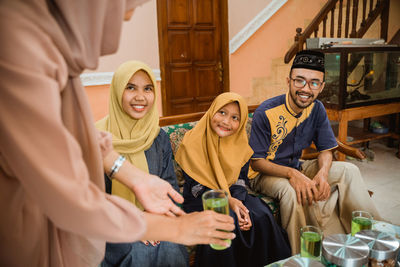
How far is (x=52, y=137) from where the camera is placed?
528mm

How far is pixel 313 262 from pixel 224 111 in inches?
44.0

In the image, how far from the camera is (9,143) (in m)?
0.52

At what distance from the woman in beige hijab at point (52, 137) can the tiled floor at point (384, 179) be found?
2780 mm

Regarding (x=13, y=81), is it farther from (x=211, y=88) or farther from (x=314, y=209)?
(x=211, y=88)

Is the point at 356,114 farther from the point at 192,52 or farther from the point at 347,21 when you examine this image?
the point at 192,52

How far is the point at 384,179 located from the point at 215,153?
8.30ft

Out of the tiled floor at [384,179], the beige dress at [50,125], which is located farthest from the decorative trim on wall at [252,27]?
the beige dress at [50,125]

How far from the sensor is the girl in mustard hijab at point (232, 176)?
1903 mm

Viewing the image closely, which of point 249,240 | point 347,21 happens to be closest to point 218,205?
point 249,240

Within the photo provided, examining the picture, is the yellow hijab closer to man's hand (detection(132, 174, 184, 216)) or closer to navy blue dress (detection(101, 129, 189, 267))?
navy blue dress (detection(101, 129, 189, 267))

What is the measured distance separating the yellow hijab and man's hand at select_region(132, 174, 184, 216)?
0.91 m

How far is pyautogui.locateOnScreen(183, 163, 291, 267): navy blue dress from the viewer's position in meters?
1.78

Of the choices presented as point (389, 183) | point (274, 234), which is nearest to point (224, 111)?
point (274, 234)

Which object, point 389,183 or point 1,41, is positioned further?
point 389,183
